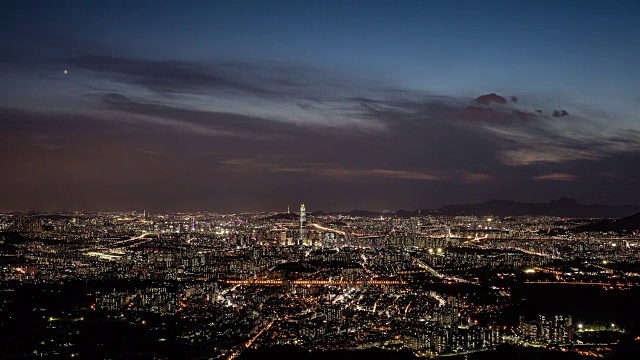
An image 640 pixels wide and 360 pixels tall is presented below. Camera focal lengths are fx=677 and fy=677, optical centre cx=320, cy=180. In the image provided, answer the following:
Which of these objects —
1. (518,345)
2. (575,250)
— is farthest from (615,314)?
(575,250)

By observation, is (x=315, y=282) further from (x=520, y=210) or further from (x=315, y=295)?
(x=520, y=210)

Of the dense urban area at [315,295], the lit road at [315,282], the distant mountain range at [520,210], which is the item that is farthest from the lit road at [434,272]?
the distant mountain range at [520,210]

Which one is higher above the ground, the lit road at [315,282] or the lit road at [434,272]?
the lit road at [434,272]

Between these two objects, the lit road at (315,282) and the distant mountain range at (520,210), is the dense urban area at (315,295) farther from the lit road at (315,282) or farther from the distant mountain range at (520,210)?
the distant mountain range at (520,210)

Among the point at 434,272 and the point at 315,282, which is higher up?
the point at 434,272

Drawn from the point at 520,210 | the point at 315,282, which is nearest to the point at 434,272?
the point at 315,282

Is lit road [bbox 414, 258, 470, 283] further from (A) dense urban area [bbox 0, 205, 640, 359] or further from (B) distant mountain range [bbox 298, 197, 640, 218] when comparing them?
(B) distant mountain range [bbox 298, 197, 640, 218]

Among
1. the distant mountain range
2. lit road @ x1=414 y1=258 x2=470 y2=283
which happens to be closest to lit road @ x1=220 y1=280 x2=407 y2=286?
lit road @ x1=414 y1=258 x2=470 y2=283

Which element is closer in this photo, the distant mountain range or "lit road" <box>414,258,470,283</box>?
"lit road" <box>414,258,470,283</box>
